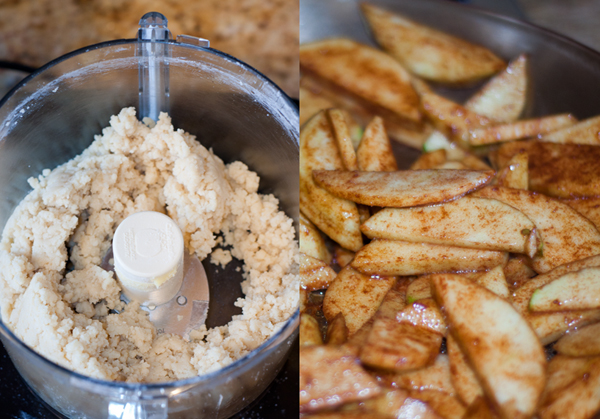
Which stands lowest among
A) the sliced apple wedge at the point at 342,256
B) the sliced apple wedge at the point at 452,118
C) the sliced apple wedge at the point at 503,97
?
the sliced apple wedge at the point at 342,256

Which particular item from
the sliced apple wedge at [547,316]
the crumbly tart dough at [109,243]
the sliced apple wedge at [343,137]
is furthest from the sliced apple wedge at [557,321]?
the crumbly tart dough at [109,243]

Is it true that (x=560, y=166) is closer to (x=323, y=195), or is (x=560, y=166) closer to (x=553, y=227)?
(x=553, y=227)

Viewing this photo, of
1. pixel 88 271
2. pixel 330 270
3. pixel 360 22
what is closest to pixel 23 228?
pixel 88 271

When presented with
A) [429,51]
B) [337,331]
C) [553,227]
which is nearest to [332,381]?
[337,331]

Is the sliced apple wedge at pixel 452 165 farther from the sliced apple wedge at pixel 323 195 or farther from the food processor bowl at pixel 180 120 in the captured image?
the food processor bowl at pixel 180 120

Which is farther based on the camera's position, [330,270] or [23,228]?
[23,228]

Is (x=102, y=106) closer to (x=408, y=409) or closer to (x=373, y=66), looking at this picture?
(x=373, y=66)
